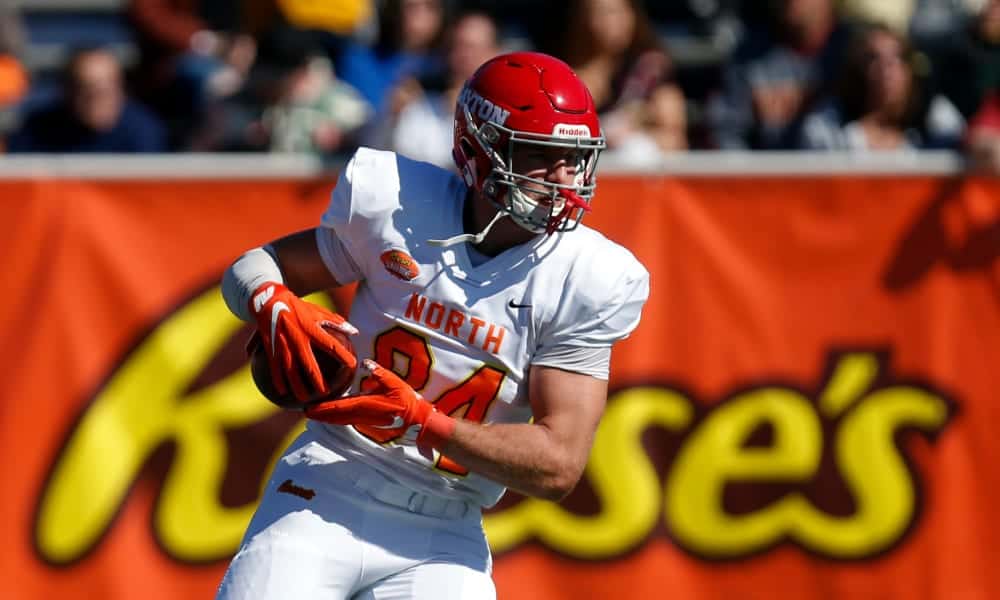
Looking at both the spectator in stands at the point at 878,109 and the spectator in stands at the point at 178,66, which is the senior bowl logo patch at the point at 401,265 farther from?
the spectator in stands at the point at 178,66

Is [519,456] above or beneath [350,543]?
above

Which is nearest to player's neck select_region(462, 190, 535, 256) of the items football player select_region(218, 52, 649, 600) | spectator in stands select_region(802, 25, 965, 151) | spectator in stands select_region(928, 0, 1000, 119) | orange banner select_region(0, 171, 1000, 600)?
football player select_region(218, 52, 649, 600)

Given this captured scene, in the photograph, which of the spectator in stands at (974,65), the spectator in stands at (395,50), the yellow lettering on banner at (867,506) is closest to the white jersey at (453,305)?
the yellow lettering on banner at (867,506)

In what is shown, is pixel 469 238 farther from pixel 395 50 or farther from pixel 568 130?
pixel 395 50

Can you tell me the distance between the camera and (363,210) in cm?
356

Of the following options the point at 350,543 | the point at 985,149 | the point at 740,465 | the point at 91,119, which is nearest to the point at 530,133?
the point at 350,543

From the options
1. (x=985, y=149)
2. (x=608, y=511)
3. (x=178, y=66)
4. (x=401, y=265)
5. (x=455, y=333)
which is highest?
(x=401, y=265)

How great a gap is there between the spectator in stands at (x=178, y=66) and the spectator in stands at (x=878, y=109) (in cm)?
278

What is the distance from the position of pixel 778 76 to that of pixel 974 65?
0.87 meters

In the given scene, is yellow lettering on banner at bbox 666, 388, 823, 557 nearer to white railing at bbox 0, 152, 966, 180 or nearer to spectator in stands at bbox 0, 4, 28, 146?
white railing at bbox 0, 152, 966, 180

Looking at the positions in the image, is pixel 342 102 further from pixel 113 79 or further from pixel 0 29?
pixel 0 29

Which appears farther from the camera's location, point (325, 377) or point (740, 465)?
point (740, 465)

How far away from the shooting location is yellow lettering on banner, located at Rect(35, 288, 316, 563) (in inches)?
201

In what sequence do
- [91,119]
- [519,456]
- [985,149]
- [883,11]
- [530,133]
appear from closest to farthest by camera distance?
[519,456], [530,133], [985,149], [91,119], [883,11]
